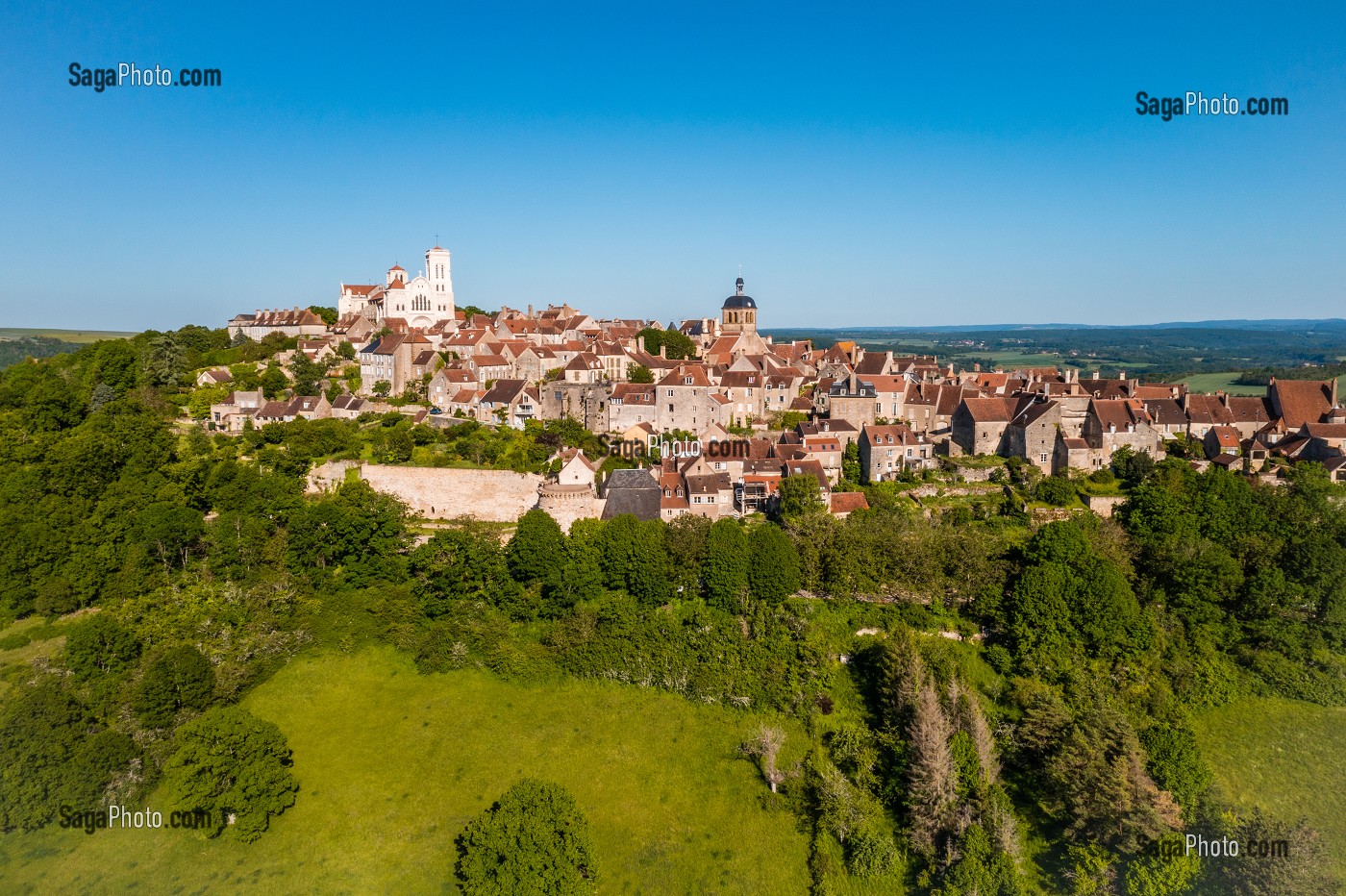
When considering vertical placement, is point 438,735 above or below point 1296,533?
below

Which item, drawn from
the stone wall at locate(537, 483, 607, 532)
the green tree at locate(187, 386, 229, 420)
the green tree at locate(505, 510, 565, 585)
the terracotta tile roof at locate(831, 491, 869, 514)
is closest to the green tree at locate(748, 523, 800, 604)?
the terracotta tile roof at locate(831, 491, 869, 514)

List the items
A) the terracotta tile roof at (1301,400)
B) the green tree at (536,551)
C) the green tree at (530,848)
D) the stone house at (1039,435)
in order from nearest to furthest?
the green tree at (530,848), the green tree at (536,551), the stone house at (1039,435), the terracotta tile roof at (1301,400)

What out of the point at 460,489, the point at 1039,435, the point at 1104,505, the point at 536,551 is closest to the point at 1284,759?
the point at 1104,505

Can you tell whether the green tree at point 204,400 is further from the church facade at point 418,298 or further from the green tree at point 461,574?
the green tree at point 461,574

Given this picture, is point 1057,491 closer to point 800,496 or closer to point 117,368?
point 800,496

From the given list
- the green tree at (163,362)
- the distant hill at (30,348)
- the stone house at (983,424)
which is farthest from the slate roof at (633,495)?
the distant hill at (30,348)

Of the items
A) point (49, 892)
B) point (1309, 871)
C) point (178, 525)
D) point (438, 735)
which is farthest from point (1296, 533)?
point (178, 525)

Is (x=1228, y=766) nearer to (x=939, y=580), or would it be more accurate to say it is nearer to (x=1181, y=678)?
(x=1181, y=678)
